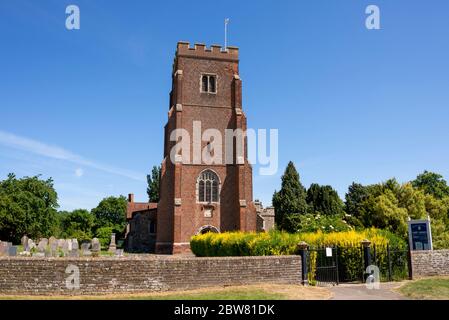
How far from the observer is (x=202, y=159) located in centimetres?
3338

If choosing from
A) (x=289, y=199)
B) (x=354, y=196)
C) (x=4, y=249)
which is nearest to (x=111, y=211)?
(x=289, y=199)

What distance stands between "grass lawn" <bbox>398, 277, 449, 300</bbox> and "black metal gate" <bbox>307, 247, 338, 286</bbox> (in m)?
2.55

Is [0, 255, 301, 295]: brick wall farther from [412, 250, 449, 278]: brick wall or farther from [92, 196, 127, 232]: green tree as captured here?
[92, 196, 127, 232]: green tree

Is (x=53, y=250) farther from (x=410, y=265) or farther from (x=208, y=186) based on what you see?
(x=410, y=265)

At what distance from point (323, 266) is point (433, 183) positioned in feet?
171

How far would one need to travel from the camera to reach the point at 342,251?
1489 cm

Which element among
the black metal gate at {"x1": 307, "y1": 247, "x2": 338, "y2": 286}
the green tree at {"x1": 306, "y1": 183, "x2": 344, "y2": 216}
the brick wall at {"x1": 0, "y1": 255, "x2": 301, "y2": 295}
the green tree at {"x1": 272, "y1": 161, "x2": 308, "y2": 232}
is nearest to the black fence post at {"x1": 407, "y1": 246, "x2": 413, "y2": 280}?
the black metal gate at {"x1": 307, "y1": 247, "x2": 338, "y2": 286}

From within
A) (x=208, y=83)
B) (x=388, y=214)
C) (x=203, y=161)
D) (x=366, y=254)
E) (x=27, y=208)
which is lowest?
(x=366, y=254)

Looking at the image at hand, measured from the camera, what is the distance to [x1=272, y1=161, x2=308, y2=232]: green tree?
148ft

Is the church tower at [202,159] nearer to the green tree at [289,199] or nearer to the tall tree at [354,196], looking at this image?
the green tree at [289,199]

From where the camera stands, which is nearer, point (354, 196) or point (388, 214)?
point (388, 214)

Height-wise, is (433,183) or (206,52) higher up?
(206,52)
